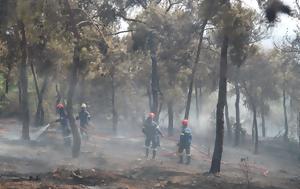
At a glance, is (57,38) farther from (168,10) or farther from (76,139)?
(168,10)

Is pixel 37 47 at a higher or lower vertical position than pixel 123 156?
higher

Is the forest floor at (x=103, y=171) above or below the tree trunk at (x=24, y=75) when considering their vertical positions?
below

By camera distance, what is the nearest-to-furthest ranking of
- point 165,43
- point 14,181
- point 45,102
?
point 14,181
point 165,43
point 45,102

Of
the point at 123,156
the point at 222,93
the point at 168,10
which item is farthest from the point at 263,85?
the point at 222,93

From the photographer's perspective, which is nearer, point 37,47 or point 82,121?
point 82,121

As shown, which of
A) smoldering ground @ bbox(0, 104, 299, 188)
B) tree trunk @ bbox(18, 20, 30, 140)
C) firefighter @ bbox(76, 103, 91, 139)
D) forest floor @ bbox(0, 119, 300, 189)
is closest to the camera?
forest floor @ bbox(0, 119, 300, 189)

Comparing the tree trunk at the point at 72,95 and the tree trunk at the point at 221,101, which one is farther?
the tree trunk at the point at 72,95

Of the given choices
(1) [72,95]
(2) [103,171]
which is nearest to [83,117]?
(1) [72,95]

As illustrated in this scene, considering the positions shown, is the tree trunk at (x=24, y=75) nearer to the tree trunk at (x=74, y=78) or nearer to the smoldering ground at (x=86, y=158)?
the smoldering ground at (x=86, y=158)

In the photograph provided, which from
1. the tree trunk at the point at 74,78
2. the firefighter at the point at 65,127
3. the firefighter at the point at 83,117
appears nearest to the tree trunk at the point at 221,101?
the tree trunk at the point at 74,78

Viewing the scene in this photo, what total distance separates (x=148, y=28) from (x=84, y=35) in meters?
15.8

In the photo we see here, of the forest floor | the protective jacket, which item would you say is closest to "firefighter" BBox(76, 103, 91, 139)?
the forest floor

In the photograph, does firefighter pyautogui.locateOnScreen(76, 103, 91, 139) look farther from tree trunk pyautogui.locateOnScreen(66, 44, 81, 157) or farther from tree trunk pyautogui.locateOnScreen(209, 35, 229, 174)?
tree trunk pyautogui.locateOnScreen(209, 35, 229, 174)

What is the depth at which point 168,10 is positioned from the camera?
34906mm
